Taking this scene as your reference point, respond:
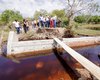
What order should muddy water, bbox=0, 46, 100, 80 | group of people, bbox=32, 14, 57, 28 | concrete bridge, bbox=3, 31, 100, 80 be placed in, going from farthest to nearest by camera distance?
group of people, bbox=32, 14, 57, 28, concrete bridge, bbox=3, 31, 100, 80, muddy water, bbox=0, 46, 100, 80


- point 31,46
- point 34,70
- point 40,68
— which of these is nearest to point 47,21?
point 31,46

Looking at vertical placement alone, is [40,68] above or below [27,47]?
below

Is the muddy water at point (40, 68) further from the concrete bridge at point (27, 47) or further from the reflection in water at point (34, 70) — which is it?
the concrete bridge at point (27, 47)

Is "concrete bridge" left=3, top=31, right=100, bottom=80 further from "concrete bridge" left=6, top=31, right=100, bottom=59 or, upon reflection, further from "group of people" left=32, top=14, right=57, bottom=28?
"group of people" left=32, top=14, right=57, bottom=28

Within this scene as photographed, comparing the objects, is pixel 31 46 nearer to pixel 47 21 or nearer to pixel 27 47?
pixel 27 47

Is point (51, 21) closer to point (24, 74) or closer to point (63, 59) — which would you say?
point (63, 59)

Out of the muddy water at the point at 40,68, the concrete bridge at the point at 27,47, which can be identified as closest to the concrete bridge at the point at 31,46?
the concrete bridge at the point at 27,47

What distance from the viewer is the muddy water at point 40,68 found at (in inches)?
334

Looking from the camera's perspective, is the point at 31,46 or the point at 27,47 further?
the point at 31,46

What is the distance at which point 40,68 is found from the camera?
981 centimetres

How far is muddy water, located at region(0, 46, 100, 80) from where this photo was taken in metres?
8.49

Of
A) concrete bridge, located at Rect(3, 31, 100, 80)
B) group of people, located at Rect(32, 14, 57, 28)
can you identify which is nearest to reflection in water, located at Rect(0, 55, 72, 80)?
concrete bridge, located at Rect(3, 31, 100, 80)

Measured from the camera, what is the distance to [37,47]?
43.5ft

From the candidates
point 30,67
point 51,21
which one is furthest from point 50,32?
point 30,67
